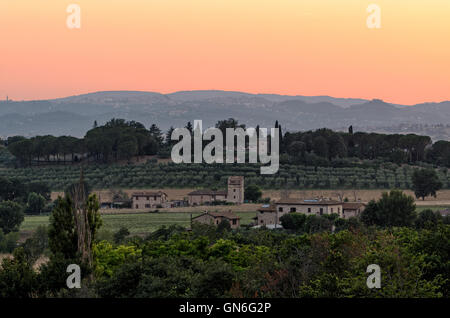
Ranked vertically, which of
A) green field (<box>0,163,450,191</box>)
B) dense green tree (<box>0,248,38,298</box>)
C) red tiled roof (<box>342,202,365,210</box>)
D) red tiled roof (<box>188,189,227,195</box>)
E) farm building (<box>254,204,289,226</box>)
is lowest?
farm building (<box>254,204,289,226</box>)

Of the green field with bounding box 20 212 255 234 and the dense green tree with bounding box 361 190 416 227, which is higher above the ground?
the dense green tree with bounding box 361 190 416 227

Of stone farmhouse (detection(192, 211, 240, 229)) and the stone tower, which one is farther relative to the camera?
the stone tower

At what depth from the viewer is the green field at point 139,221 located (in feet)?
161

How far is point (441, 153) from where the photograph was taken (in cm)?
8412

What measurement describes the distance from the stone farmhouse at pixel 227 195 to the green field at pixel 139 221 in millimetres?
6758

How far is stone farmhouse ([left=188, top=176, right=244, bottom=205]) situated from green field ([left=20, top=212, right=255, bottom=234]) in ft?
22.2

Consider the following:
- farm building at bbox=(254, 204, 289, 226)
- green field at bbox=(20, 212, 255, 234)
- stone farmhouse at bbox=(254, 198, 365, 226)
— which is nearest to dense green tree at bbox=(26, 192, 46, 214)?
green field at bbox=(20, 212, 255, 234)

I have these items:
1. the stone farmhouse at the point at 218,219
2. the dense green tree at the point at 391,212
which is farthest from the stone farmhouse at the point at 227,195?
the dense green tree at the point at 391,212

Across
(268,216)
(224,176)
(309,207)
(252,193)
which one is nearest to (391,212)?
(309,207)

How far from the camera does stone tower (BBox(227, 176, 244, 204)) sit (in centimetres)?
6531

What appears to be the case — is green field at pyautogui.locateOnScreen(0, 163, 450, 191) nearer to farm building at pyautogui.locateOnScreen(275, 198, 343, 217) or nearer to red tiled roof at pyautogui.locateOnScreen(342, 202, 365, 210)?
red tiled roof at pyautogui.locateOnScreen(342, 202, 365, 210)

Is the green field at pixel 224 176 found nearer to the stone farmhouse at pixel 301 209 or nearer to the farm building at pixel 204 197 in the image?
the farm building at pixel 204 197
